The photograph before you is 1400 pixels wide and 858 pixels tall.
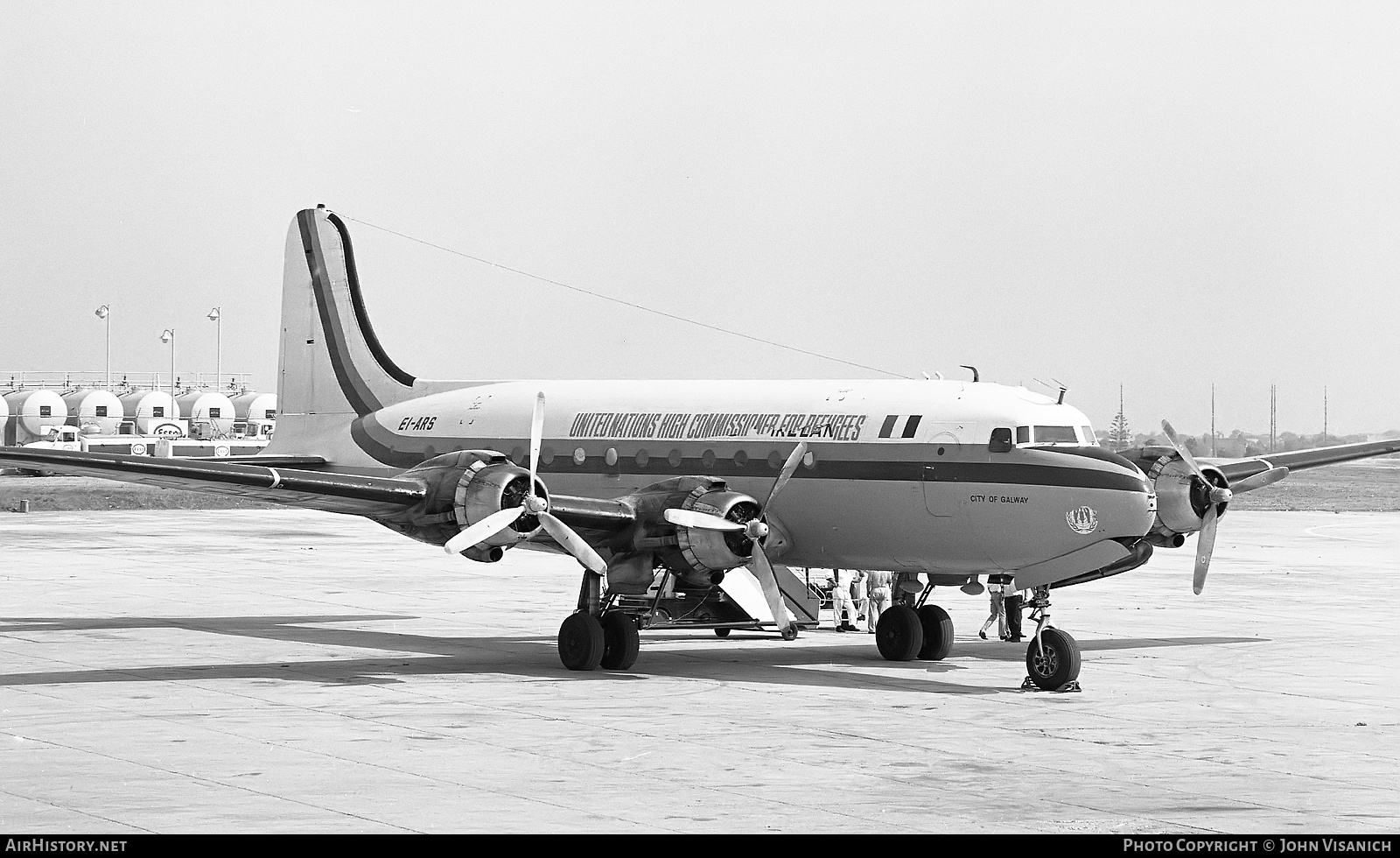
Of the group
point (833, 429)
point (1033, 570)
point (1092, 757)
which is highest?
point (833, 429)

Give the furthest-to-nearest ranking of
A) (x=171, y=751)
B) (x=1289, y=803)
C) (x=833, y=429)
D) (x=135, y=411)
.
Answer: (x=135, y=411)
(x=833, y=429)
(x=171, y=751)
(x=1289, y=803)

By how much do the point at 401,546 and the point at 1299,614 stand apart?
24286 millimetres

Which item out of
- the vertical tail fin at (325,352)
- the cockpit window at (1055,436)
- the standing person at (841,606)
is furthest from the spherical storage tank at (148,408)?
the cockpit window at (1055,436)

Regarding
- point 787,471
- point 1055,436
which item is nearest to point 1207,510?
point 1055,436

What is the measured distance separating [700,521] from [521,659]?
148 inches

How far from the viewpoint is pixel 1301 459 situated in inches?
1014

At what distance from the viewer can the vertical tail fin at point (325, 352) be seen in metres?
28.3

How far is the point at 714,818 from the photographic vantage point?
1215cm
